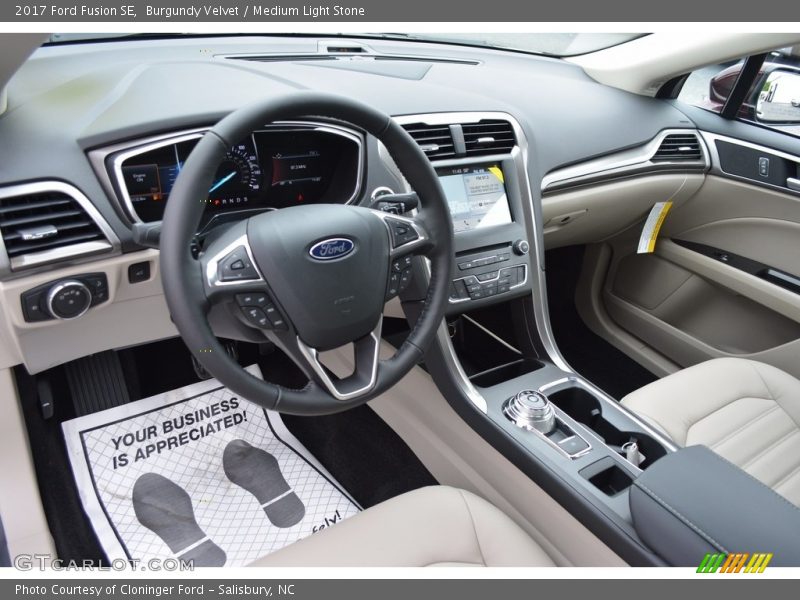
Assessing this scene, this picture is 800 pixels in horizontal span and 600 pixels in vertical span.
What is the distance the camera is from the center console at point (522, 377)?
1222 millimetres

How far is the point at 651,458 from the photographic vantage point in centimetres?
132

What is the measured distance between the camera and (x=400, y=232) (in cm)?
109

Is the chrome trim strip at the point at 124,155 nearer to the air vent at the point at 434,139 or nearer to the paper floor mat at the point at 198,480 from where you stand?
the air vent at the point at 434,139

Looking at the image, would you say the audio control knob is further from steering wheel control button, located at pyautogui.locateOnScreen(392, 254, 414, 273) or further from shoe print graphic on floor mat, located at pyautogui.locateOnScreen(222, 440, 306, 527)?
shoe print graphic on floor mat, located at pyautogui.locateOnScreen(222, 440, 306, 527)

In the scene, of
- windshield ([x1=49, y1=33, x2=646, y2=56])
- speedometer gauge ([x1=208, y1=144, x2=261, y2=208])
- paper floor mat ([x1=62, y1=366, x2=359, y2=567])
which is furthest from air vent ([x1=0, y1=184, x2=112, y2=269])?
windshield ([x1=49, y1=33, x2=646, y2=56])

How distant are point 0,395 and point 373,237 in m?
1.04

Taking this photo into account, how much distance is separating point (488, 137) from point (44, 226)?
1015 mm

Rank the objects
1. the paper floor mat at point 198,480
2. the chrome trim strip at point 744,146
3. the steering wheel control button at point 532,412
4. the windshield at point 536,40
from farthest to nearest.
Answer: the windshield at point 536,40, the chrome trim strip at point 744,146, the paper floor mat at point 198,480, the steering wheel control button at point 532,412

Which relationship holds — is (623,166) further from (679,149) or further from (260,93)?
(260,93)

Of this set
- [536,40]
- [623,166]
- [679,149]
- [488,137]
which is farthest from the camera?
[536,40]

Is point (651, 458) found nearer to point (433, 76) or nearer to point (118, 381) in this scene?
point (433, 76)

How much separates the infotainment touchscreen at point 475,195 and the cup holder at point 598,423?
453mm

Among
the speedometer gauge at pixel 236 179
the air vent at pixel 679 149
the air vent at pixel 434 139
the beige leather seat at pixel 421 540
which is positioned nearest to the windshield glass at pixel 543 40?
the air vent at pixel 679 149

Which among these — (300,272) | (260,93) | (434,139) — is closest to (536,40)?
(434,139)
